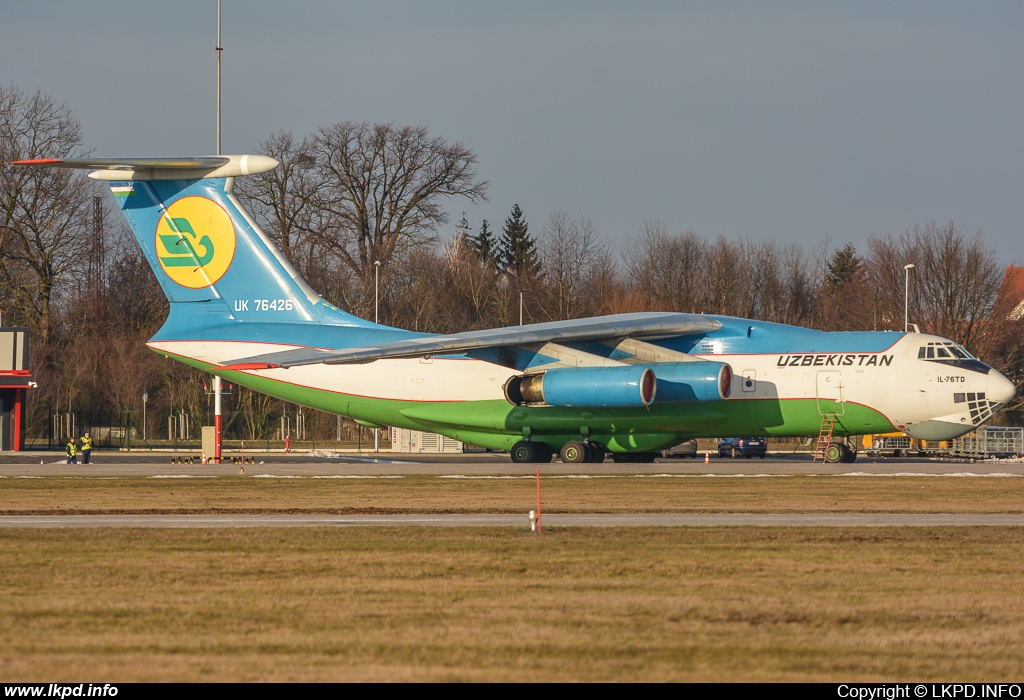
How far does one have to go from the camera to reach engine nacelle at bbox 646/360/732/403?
26656 millimetres

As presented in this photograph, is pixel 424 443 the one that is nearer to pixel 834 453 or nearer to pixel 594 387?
pixel 594 387

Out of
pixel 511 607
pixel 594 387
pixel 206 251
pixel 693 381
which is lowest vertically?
pixel 511 607

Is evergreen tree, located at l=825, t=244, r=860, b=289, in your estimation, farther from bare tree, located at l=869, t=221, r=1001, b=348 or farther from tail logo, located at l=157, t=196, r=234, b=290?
tail logo, located at l=157, t=196, r=234, b=290

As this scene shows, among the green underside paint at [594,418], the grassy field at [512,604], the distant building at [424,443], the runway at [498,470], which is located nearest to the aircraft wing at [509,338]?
the green underside paint at [594,418]

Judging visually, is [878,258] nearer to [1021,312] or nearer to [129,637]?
[1021,312]

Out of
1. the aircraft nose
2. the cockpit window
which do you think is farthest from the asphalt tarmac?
the cockpit window

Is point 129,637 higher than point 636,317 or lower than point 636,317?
lower

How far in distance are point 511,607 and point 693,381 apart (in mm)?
18668

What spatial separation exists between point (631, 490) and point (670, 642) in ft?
42.0

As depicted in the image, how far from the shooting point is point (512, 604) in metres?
8.80

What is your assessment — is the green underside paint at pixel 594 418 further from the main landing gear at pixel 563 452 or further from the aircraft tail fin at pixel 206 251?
the aircraft tail fin at pixel 206 251

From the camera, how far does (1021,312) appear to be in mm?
57219

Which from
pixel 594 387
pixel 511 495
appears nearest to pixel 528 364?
pixel 594 387
